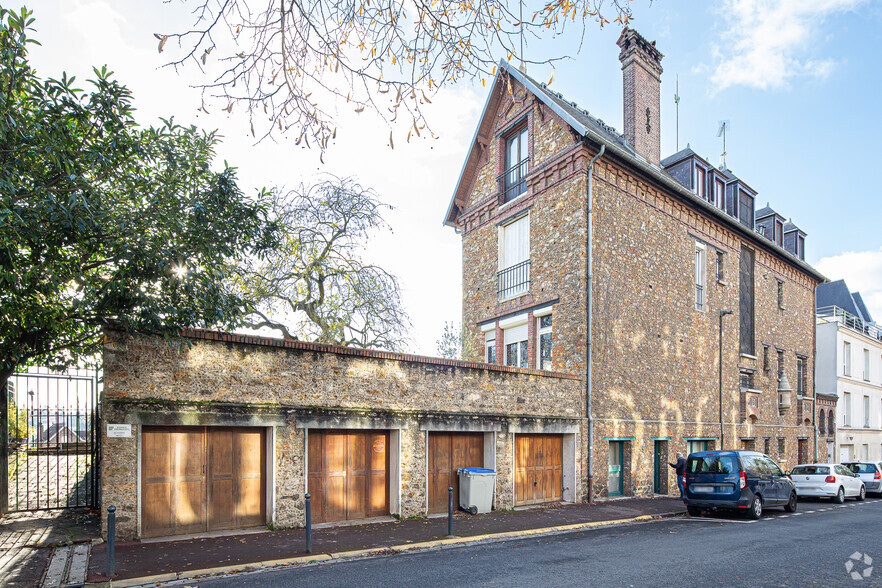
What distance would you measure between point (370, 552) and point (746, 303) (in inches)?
778

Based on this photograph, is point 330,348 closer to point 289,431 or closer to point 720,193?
point 289,431

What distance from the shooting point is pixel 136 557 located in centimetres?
825

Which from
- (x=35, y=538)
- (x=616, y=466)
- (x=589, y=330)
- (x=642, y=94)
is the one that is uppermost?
(x=642, y=94)

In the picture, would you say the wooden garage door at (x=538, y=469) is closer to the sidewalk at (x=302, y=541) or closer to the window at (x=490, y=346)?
the sidewalk at (x=302, y=541)

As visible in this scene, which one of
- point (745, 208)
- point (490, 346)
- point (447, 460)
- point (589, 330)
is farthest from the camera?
point (745, 208)

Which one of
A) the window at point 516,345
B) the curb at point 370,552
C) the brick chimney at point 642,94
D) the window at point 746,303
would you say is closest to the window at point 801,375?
the window at point 746,303

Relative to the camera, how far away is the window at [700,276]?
20.6 meters

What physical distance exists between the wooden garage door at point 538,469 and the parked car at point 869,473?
45.6 feet

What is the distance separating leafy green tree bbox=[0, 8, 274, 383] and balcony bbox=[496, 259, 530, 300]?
32.3ft

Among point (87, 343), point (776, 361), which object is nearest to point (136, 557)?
point (87, 343)

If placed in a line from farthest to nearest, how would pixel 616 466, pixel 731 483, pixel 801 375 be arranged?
pixel 801 375 < pixel 616 466 < pixel 731 483

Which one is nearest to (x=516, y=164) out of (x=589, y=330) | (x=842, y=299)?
(x=589, y=330)

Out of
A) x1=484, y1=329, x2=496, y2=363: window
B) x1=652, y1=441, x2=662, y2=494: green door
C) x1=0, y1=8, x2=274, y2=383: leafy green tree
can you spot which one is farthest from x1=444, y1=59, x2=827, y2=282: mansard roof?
x1=0, y1=8, x2=274, y2=383: leafy green tree

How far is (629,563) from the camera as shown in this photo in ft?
27.2
